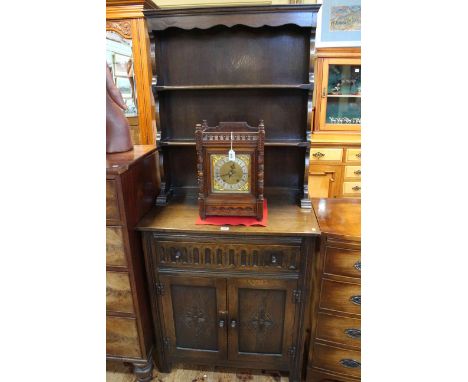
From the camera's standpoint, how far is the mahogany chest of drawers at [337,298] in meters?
1.15

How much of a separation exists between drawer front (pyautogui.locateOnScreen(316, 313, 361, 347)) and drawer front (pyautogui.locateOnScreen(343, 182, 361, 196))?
5.36 ft

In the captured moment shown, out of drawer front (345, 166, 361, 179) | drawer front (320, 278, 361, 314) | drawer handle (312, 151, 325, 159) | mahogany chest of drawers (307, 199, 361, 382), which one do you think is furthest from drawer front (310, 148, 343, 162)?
drawer front (320, 278, 361, 314)

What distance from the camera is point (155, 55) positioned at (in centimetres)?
132

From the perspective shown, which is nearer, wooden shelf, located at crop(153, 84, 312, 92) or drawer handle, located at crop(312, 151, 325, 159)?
wooden shelf, located at crop(153, 84, 312, 92)

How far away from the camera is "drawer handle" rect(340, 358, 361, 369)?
1299 millimetres

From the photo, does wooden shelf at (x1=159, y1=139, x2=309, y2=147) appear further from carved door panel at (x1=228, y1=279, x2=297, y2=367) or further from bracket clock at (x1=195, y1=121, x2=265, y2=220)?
carved door panel at (x1=228, y1=279, x2=297, y2=367)

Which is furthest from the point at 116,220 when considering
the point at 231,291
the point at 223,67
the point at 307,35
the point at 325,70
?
the point at 325,70

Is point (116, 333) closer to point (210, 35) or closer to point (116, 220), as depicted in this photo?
point (116, 220)

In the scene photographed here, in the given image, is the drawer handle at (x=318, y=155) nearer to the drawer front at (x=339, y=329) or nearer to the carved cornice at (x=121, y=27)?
the drawer front at (x=339, y=329)

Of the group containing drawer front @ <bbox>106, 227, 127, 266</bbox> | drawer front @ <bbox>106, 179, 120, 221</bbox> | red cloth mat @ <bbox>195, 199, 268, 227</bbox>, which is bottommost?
drawer front @ <bbox>106, 227, 127, 266</bbox>

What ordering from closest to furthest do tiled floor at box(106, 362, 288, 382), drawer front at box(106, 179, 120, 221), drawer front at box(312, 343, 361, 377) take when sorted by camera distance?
1. drawer front at box(106, 179, 120, 221)
2. drawer front at box(312, 343, 361, 377)
3. tiled floor at box(106, 362, 288, 382)
